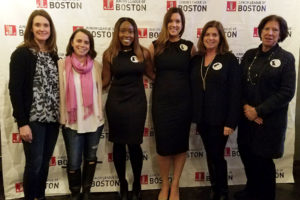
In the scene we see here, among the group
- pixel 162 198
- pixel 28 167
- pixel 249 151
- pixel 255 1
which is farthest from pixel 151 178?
pixel 255 1

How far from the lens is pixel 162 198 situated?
2.32 meters

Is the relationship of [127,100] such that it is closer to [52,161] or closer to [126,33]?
[126,33]

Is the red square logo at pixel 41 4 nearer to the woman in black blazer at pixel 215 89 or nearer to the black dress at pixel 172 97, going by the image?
the black dress at pixel 172 97

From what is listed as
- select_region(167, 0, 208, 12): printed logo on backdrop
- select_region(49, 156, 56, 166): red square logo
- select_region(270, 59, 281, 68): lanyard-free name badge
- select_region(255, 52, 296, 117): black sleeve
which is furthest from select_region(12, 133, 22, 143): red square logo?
select_region(270, 59, 281, 68): lanyard-free name badge

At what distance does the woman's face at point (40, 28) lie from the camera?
6.15 feet

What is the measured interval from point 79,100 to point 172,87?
70cm

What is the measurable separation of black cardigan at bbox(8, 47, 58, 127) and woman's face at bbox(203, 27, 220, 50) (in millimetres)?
1222

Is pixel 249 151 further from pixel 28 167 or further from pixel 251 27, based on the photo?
pixel 28 167

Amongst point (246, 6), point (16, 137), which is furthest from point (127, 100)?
point (246, 6)

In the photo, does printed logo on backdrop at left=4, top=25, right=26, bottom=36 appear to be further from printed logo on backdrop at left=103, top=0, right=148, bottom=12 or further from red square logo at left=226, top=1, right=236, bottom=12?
red square logo at left=226, top=1, right=236, bottom=12

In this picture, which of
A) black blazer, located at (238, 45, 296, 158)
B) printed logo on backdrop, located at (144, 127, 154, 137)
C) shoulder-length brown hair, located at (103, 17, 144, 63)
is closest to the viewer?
black blazer, located at (238, 45, 296, 158)

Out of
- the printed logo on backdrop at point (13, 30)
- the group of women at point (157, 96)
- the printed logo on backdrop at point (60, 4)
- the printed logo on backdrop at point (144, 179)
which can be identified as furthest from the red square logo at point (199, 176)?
the printed logo on backdrop at point (13, 30)

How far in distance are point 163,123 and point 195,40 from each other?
33.8 inches

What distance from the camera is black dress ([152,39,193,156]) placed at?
6.96 feet
